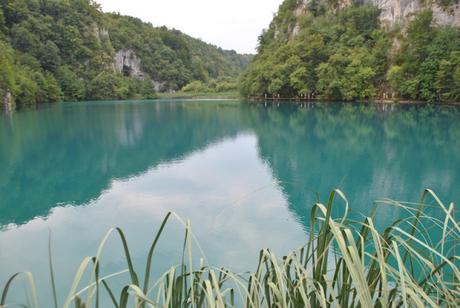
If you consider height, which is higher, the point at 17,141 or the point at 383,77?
the point at 383,77

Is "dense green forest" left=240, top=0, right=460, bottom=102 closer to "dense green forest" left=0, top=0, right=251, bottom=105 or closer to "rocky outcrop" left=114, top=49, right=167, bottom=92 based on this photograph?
"dense green forest" left=0, top=0, right=251, bottom=105

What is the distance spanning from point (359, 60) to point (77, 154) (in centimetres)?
2713

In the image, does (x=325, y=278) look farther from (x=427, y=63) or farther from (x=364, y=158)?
(x=427, y=63)

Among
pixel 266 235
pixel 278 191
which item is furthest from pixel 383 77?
pixel 266 235

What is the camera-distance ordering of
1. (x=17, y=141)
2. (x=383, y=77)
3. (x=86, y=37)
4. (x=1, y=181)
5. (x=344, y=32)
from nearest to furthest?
1. (x=1, y=181)
2. (x=17, y=141)
3. (x=383, y=77)
4. (x=344, y=32)
5. (x=86, y=37)

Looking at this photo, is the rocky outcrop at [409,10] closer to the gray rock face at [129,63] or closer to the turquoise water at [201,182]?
the turquoise water at [201,182]

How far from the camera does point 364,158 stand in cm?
1084

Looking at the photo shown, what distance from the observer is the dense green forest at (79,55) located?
129 feet

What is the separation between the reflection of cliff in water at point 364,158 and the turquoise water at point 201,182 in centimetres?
4

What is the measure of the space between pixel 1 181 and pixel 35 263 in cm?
485

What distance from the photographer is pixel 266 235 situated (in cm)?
561

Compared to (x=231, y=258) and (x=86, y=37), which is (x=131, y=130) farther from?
(x=86, y=37)

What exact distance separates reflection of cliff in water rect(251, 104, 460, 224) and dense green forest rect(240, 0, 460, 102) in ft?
27.8

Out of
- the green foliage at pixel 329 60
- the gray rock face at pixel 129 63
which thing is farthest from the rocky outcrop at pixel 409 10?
the gray rock face at pixel 129 63
